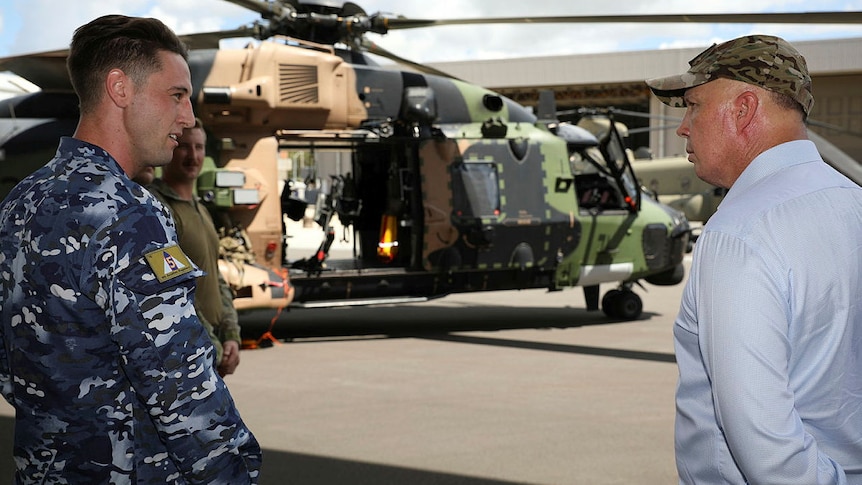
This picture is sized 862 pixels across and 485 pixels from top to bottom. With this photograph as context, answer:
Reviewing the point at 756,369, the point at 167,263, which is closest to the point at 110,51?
the point at 167,263

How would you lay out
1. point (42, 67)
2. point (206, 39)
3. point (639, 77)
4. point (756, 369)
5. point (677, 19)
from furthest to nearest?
point (639, 77) < point (206, 39) < point (42, 67) < point (677, 19) < point (756, 369)

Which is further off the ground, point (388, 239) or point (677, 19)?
point (677, 19)

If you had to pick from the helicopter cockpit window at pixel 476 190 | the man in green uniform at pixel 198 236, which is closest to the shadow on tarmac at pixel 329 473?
the man in green uniform at pixel 198 236

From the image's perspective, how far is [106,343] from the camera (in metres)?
1.84

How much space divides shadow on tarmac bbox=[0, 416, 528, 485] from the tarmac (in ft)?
0.04

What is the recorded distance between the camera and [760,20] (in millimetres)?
6422

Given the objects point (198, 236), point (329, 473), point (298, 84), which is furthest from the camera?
point (298, 84)

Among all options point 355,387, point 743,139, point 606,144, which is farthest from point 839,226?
point 606,144

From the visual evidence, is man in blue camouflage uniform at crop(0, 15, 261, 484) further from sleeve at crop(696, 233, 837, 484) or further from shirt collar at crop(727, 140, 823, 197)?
shirt collar at crop(727, 140, 823, 197)

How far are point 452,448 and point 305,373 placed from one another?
8.60 ft

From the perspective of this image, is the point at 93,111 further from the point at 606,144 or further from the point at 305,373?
the point at 606,144

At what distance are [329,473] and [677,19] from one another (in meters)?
4.37

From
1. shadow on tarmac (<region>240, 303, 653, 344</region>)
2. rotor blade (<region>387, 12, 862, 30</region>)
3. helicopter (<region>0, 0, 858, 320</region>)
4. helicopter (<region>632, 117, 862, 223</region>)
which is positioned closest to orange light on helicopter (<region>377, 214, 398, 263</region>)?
helicopter (<region>0, 0, 858, 320</region>)

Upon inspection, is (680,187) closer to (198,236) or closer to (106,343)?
(198,236)
